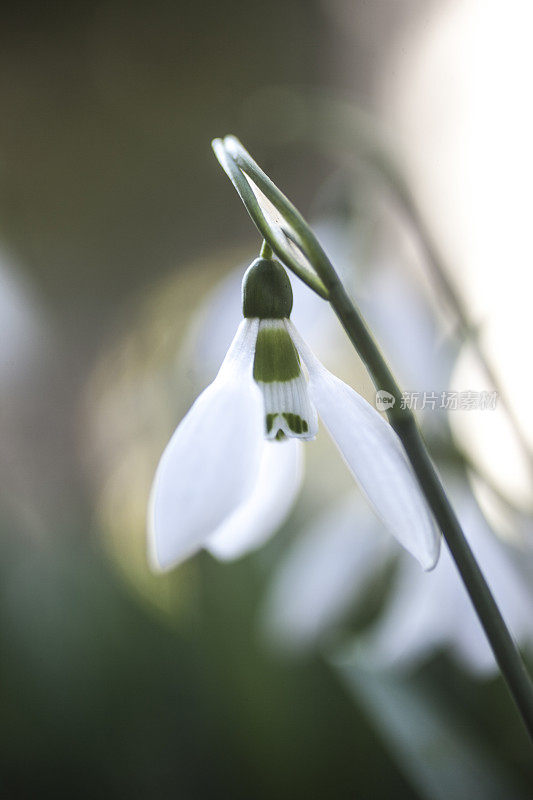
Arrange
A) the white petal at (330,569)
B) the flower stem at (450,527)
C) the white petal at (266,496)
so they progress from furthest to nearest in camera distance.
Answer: the white petal at (330,569), the white petal at (266,496), the flower stem at (450,527)

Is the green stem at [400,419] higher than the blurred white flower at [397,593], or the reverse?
the green stem at [400,419]

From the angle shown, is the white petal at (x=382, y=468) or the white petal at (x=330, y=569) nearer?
the white petal at (x=382, y=468)

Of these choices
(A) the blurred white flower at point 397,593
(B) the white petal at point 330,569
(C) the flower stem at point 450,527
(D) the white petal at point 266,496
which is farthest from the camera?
(B) the white petal at point 330,569

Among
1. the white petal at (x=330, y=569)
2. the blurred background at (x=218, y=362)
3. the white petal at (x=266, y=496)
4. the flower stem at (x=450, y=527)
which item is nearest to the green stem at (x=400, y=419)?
the flower stem at (x=450, y=527)

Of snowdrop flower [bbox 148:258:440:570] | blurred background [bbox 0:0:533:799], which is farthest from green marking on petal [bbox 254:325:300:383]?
blurred background [bbox 0:0:533:799]

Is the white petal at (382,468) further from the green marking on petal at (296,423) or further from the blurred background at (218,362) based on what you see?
the blurred background at (218,362)

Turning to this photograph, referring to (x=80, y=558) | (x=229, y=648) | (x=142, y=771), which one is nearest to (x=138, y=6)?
(x=80, y=558)

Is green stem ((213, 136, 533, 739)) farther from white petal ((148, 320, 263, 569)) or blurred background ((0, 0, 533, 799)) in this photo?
blurred background ((0, 0, 533, 799))

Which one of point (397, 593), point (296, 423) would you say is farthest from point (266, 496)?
point (397, 593)
